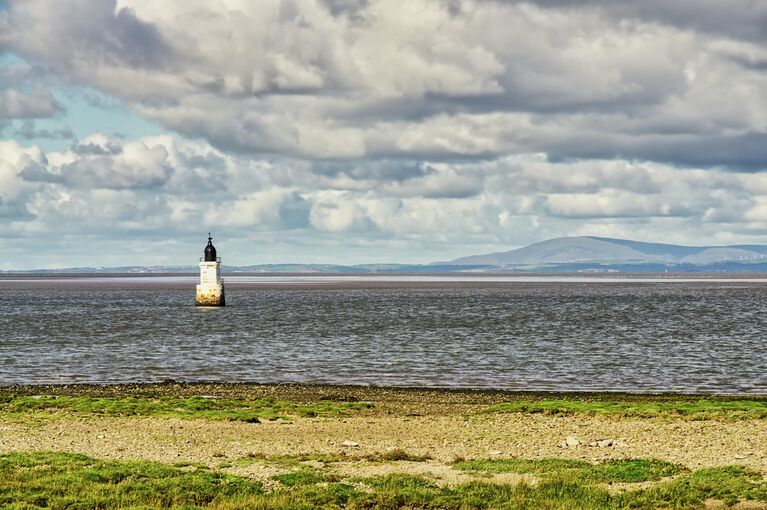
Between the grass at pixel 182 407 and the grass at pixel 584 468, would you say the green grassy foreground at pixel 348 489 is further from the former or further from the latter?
the grass at pixel 182 407

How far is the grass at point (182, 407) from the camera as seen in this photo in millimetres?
31953

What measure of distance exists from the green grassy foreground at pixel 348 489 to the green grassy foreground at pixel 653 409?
10.8 metres

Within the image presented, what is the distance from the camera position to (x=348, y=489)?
1908cm

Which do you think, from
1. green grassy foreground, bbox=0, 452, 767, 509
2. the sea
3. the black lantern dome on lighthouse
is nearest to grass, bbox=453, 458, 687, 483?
green grassy foreground, bbox=0, 452, 767, 509

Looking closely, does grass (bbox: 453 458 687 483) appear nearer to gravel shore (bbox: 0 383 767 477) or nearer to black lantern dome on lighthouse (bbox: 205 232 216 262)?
gravel shore (bbox: 0 383 767 477)

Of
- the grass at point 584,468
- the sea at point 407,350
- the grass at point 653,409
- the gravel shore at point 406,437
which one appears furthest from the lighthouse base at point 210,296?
the grass at point 584,468

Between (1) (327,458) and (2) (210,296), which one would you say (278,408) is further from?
(2) (210,296)

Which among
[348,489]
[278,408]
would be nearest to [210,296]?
[278,408]

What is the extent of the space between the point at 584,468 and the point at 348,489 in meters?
5.88

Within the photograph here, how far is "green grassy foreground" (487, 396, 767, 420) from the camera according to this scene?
31141mm

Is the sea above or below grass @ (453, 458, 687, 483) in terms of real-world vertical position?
below

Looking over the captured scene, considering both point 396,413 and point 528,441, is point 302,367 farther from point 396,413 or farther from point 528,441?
point 528,441

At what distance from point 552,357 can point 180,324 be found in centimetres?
5166

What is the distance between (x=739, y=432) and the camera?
26.8 m
